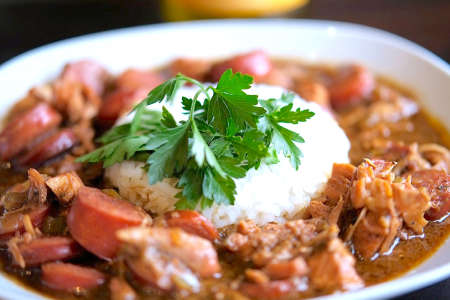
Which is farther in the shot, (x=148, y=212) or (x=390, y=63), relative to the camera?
(x=390, y=63)

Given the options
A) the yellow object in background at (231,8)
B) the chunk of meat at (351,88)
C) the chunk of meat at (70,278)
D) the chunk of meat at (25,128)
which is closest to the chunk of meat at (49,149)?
the chunk of meat at (25,128)

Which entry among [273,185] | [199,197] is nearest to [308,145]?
[273,185]

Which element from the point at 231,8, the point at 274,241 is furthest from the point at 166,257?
the point at 231,8

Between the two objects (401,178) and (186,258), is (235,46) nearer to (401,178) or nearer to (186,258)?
(401,178)

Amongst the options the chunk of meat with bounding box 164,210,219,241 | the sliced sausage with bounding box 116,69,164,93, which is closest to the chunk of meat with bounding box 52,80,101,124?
the sliced sausage with bounding box 116,69,164,93

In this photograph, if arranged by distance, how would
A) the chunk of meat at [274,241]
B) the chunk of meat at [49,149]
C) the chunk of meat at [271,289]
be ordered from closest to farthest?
the chunk of meat at [271,289]
the chunk of meat at [274,241]
the chunk of meat at [49,149]

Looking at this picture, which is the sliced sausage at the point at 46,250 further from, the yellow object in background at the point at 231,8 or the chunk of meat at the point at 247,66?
the yellow object in background at the point at 231,8

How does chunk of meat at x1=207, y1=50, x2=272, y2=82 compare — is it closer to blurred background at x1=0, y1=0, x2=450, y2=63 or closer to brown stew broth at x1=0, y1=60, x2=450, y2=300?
blurred background at x1=0, y1=0, x2=450, y2=63
